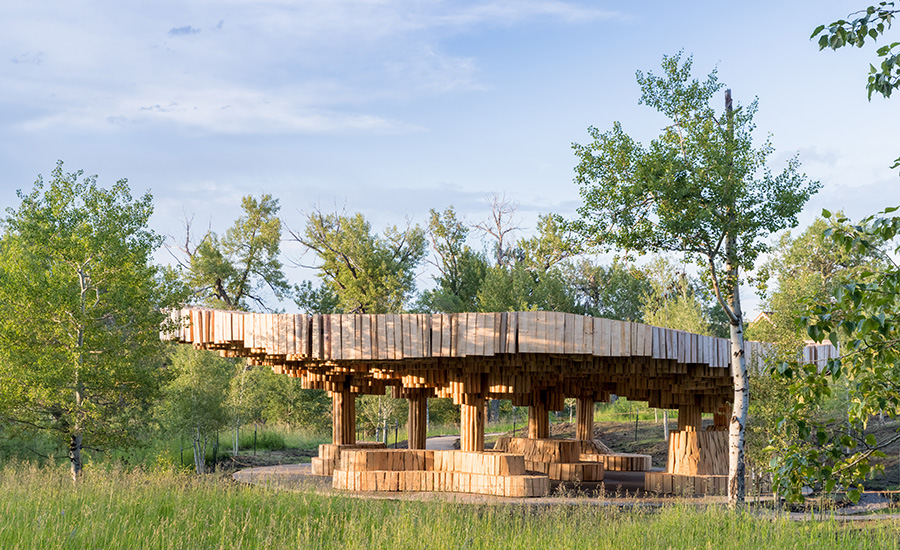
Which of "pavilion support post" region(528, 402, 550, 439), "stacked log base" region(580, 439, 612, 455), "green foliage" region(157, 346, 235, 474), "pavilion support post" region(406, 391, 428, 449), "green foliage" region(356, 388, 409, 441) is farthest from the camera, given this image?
"green foliage" region(356, 388, 409, 441)

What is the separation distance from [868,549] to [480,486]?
623 cm

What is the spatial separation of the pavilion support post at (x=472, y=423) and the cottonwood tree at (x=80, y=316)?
627 centimetres

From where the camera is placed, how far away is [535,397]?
1834cm

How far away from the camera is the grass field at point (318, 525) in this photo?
25.7 feet

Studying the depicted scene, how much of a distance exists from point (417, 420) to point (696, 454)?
5744 millimetres

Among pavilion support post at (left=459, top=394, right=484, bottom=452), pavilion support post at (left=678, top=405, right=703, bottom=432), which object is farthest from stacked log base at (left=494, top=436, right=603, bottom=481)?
pavilion support post at (left=459, top=394, right=484, bottom=452)

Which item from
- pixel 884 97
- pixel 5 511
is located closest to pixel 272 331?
pixel 5 511

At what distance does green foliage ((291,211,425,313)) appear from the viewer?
3884 centimetres

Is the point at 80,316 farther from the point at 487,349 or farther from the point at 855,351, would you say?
the point at 855,351

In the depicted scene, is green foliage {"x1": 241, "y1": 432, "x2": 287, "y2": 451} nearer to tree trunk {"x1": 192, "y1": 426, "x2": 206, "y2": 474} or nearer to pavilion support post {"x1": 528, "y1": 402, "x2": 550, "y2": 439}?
tree trunk {"x1": 192, "y1": 426, "x2": 206, "y2": 474}

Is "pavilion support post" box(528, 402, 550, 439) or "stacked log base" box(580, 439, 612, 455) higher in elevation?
"pavilion support post" box(528, 402, 550, 439)

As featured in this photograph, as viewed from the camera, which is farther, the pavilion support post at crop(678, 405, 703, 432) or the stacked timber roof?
the pavilion support post at crop(678, 405, 703, 432)

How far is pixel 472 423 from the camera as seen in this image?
14.0m

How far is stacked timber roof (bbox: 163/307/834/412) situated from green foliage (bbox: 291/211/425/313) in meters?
21.4
